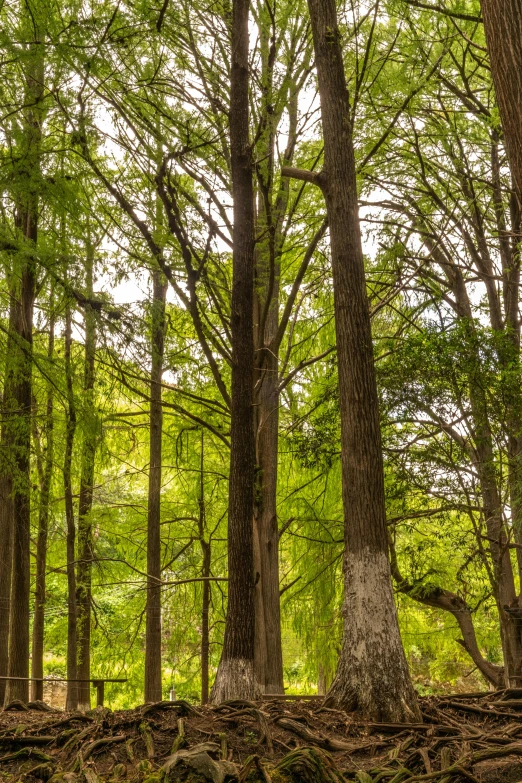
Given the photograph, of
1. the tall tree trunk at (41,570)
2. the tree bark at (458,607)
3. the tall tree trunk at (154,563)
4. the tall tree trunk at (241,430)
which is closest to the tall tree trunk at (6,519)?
the tall tree trunk at (41,570)

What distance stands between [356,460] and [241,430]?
1.20m

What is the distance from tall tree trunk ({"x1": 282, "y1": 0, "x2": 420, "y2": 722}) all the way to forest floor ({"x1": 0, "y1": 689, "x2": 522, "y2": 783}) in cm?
33

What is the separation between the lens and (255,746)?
4.18 metres

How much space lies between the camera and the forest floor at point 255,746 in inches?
143

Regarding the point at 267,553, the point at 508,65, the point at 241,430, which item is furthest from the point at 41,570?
the point at 508,65

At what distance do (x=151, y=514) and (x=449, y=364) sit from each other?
588cm

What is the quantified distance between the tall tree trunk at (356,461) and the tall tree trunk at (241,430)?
0.81 m

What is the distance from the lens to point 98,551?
13.8 m

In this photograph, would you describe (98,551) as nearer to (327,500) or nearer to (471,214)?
(327,500)

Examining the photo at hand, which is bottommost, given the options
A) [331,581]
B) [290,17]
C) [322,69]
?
[331,581]

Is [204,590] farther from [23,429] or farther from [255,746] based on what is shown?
[255,746]

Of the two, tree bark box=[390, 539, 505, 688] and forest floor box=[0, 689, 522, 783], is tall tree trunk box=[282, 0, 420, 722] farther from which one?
tree bark box=[390, 539, 505, 688]

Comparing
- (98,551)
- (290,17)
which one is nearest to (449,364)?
(290,17)

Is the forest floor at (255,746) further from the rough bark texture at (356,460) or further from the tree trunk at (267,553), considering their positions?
the tree trunk at (267,553)
